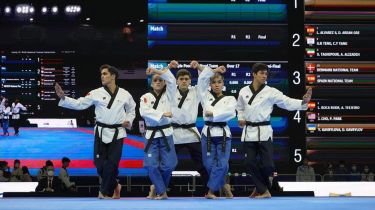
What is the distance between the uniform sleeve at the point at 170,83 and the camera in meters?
7.87

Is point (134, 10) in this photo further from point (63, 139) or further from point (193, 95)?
point (193, 95)

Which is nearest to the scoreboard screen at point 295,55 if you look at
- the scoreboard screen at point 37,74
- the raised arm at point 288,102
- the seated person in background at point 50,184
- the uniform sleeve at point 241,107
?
the scoreboard screen at point 37,74

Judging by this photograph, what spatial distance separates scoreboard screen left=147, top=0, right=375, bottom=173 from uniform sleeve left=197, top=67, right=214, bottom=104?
384 centimetres

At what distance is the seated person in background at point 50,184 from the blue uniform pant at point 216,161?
13.5ft

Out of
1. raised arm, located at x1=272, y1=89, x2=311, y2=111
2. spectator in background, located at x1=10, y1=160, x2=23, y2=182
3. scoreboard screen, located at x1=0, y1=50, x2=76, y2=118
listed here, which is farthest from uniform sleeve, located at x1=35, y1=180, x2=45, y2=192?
raised arm, located at x1=272, y1=89, x2=311, y2=111

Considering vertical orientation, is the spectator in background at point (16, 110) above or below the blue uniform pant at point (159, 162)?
above

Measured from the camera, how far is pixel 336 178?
1205 centimetres

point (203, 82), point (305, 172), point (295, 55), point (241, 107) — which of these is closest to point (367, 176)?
point (305, 172)

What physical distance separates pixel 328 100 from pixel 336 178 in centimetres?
154

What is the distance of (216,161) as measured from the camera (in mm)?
7789

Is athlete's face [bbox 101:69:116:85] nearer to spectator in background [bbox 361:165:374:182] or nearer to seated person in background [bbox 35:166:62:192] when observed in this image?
seated person in background [bbox 35:166:62:192]

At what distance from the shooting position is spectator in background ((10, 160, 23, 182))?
11406mm

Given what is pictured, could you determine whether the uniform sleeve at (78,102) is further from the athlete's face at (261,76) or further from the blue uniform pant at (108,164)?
the athlete's face at (261,76)

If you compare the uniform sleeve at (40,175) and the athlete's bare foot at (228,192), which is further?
the uniform sleeve at (40,175)
